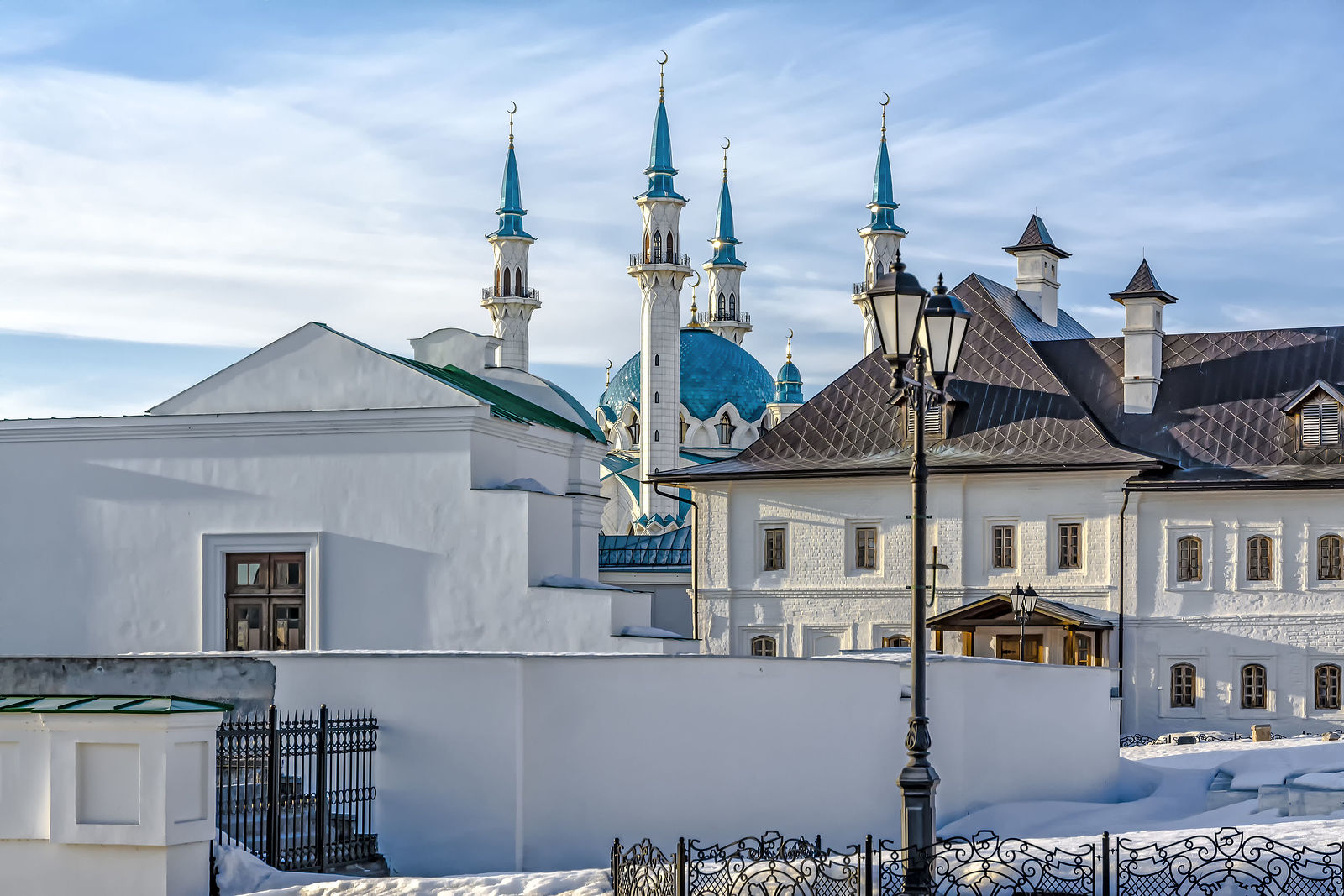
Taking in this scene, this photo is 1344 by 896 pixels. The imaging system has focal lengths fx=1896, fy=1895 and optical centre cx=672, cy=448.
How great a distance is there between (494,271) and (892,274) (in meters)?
62.3

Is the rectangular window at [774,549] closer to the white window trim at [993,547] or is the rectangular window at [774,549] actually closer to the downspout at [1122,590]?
the white window trim at [993,547]

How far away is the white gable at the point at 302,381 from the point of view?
69.7ft

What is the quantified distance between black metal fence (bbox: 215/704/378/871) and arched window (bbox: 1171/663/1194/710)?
23285 mm

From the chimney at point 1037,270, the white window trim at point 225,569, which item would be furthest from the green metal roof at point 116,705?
the chimney at point 1037,270

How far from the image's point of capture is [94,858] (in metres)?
12.0

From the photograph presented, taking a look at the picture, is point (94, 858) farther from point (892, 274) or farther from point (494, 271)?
point (494, 271)

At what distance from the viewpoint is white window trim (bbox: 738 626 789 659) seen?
38.8m

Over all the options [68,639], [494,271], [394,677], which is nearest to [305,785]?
[394,677]

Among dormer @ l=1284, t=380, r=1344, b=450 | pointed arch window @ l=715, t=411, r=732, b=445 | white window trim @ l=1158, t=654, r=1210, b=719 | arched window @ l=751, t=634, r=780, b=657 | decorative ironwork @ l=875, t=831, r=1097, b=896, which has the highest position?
pointed arch window @ l=715, t=411, r=732, b=445

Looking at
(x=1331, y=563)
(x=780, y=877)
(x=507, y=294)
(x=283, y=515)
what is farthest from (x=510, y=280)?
(x=780, y=877)

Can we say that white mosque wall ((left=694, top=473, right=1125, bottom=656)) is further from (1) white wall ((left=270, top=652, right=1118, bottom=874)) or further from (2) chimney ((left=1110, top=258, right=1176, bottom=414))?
(1) white wall ((left=270, top=652, right=1118, bottom=874))

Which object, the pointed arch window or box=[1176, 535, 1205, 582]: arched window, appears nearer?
box=[1176, 535, 1205, 582]: arched window

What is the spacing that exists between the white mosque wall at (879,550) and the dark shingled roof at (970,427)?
39 cm

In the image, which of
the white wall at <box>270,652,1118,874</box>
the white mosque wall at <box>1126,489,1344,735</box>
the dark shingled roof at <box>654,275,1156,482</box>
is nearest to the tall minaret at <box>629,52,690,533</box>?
the dark shingled roof at <box>654,275,1156,482</box>
